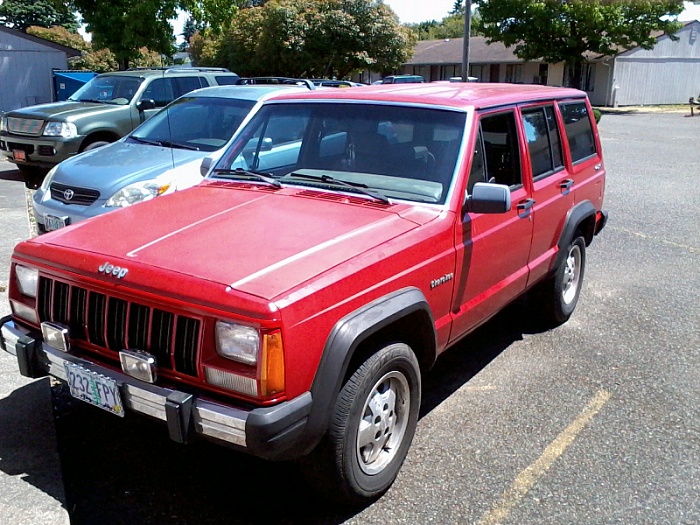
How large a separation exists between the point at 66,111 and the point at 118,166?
14.3 feet

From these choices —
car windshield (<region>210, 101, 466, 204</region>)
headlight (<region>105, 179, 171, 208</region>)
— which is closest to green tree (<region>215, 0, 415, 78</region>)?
headlight (<region>105, 179, 171, 208</region>)

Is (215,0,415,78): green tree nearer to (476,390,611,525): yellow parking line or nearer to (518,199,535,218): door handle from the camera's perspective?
(518,199,535,218): door handle

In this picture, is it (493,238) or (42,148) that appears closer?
(493,238)

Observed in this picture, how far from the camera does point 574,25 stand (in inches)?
1473

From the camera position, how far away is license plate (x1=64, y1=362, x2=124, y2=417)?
10.3 feet

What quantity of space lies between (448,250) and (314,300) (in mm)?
1121

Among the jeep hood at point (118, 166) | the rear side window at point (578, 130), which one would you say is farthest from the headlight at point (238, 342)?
the jeep hood at point (118, 166)

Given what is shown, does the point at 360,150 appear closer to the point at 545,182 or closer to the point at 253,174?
the point at 253,174

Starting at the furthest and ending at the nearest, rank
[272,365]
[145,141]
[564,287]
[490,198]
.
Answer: [145,141] → [564,287] → [490,198] → [272,365]

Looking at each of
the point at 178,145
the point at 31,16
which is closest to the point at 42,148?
the point at 178,145

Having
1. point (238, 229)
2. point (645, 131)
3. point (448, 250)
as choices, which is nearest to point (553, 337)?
point (448, 250)

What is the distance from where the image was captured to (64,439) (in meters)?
3.91

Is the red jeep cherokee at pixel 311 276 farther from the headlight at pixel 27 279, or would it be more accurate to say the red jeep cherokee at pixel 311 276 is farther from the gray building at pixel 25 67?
the gray building at pixel 25 67

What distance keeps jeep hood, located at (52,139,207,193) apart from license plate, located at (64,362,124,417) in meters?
3.64
